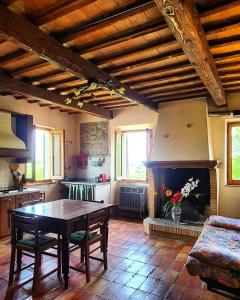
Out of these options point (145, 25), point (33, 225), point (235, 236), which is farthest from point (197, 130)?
point (33, 225)

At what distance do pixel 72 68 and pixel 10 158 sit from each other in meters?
2.80

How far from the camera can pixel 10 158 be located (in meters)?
4.66

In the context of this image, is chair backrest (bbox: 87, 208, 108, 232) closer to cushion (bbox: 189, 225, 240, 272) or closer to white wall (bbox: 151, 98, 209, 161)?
cushion (bbox: 189, 225, 240, 272)

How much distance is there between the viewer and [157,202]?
4.83m

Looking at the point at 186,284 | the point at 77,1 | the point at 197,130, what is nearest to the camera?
the point at 77,1

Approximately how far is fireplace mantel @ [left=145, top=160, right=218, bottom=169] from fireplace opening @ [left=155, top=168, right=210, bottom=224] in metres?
0.40

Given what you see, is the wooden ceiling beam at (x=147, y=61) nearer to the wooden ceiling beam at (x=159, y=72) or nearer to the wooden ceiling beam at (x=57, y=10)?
the wooden ceiling beam at (x=159, y=72)

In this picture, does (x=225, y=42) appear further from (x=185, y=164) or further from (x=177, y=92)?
(x=185, y=164)

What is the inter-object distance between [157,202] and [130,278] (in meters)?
2.22

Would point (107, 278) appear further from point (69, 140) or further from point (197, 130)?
point (69, 140)

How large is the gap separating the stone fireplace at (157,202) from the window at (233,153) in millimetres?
491

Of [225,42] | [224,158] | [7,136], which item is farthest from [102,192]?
[225,42]

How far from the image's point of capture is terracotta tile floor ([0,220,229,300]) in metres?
2.42

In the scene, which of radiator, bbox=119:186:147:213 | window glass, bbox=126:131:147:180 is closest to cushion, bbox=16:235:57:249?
radiator, bbox=119:186:147:213
